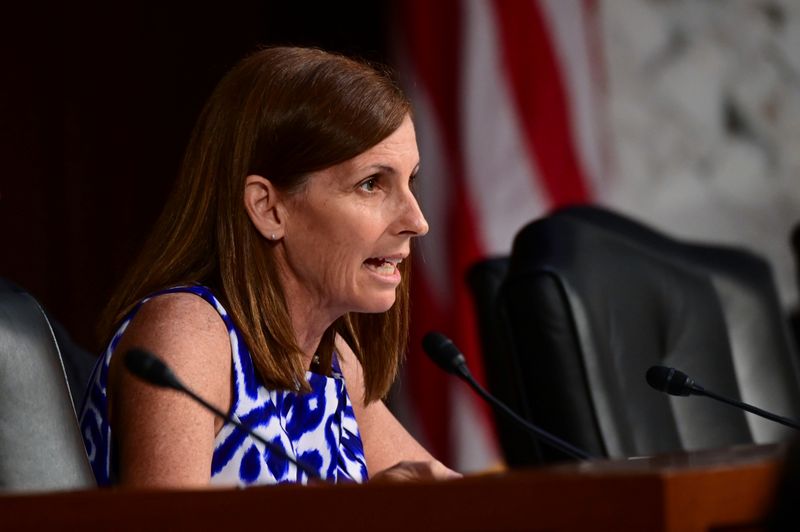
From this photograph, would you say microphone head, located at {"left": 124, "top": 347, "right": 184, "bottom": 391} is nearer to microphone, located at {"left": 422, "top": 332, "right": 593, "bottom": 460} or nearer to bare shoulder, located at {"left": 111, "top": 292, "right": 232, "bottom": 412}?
bare shoulder, located at {"left": 111, "top": 292, "right": 232, "bottom": 412}

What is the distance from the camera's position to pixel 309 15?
3.89m

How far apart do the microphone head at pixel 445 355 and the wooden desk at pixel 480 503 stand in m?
0.58

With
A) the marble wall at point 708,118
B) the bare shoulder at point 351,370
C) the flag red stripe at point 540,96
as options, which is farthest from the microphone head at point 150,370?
the marble wall at point 708,118

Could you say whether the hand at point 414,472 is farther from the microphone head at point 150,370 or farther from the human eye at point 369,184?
the human eye at point 369,184

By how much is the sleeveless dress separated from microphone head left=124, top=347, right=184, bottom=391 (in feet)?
1.11

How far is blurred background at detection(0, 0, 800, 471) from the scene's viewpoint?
11.5 ft

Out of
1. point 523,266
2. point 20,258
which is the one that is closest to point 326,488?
point 523,266

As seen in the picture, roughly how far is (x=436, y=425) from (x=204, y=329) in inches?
84.3

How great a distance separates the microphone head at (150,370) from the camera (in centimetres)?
130

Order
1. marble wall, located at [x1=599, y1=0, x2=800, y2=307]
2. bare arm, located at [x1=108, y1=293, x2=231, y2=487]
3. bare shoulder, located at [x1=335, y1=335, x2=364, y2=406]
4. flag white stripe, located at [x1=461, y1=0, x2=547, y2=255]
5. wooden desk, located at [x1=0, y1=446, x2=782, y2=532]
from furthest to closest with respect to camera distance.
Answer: marble wall, located at [x1=599, y1=0, x2=800, y2=307] → flag white stripe, located at [x1=461, y1=0, x2=547, y2=255] → bare shoulder, located at [x1=335, y1=335, x2=364, y2=406] → bare arm, located at [x1=108, y1=293, x2=231, y2=487] → wooden desk, located at [x1=0, y1=446, x2=782, y2=532]

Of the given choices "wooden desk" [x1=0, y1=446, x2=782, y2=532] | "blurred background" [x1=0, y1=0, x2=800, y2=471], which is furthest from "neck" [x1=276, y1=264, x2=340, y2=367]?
"blurred background" [x1=0, y1=0, x2=800, y2=471]

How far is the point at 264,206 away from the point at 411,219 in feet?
0.66

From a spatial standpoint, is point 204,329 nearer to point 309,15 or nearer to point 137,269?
point 137,269

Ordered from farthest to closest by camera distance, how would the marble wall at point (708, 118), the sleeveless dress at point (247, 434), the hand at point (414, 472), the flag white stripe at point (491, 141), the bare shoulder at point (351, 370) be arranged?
the marble wall at point (708, 118) < the flag white stripe at point (491, 141) < the bare shoulder at point (351, 370) < the sleeveless dress at point (247, 434) < the hand at point (414, 472)
